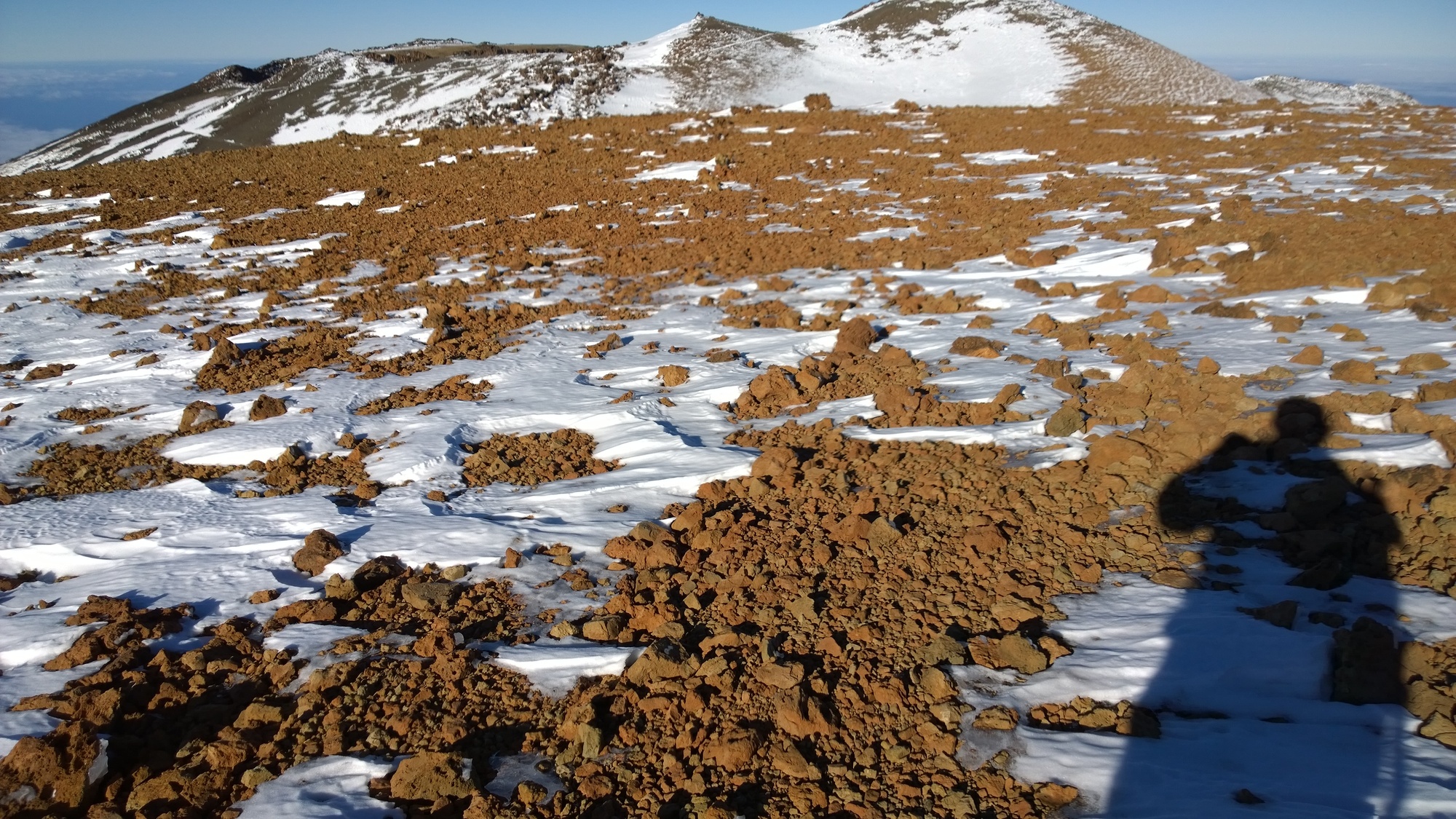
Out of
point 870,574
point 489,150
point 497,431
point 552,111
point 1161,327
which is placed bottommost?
point 870,574

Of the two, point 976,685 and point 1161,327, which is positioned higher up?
point 1161,327

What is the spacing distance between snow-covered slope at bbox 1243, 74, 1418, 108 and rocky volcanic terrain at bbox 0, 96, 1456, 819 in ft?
81.8

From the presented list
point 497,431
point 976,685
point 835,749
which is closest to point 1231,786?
Result: point 976,685

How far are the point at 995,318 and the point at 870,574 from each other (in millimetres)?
4324

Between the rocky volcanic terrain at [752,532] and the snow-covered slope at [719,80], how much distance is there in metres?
16.4

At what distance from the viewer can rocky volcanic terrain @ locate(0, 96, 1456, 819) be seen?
2.56 metres

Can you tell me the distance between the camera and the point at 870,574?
11.6 feet

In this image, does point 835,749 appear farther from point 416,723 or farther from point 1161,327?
point 1161,327

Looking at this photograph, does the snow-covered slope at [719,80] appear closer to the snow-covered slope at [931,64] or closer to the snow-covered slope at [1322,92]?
the snow-covered slope at [931,64]

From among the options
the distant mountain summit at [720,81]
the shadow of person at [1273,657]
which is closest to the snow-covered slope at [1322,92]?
the distant mountain summit at [720,81]

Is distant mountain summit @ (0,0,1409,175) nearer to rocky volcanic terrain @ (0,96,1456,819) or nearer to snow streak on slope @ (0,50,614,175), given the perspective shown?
snow streak on slope @ (0,50,614,175)

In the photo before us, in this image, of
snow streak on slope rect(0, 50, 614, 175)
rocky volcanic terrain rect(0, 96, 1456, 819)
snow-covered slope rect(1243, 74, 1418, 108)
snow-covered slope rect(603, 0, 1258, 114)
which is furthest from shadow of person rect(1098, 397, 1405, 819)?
snow-covered slope rect(1243, 74, 1418, 108)

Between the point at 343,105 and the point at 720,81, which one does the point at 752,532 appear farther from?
the point at 343,105

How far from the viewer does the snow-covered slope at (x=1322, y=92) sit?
27.5 meters
